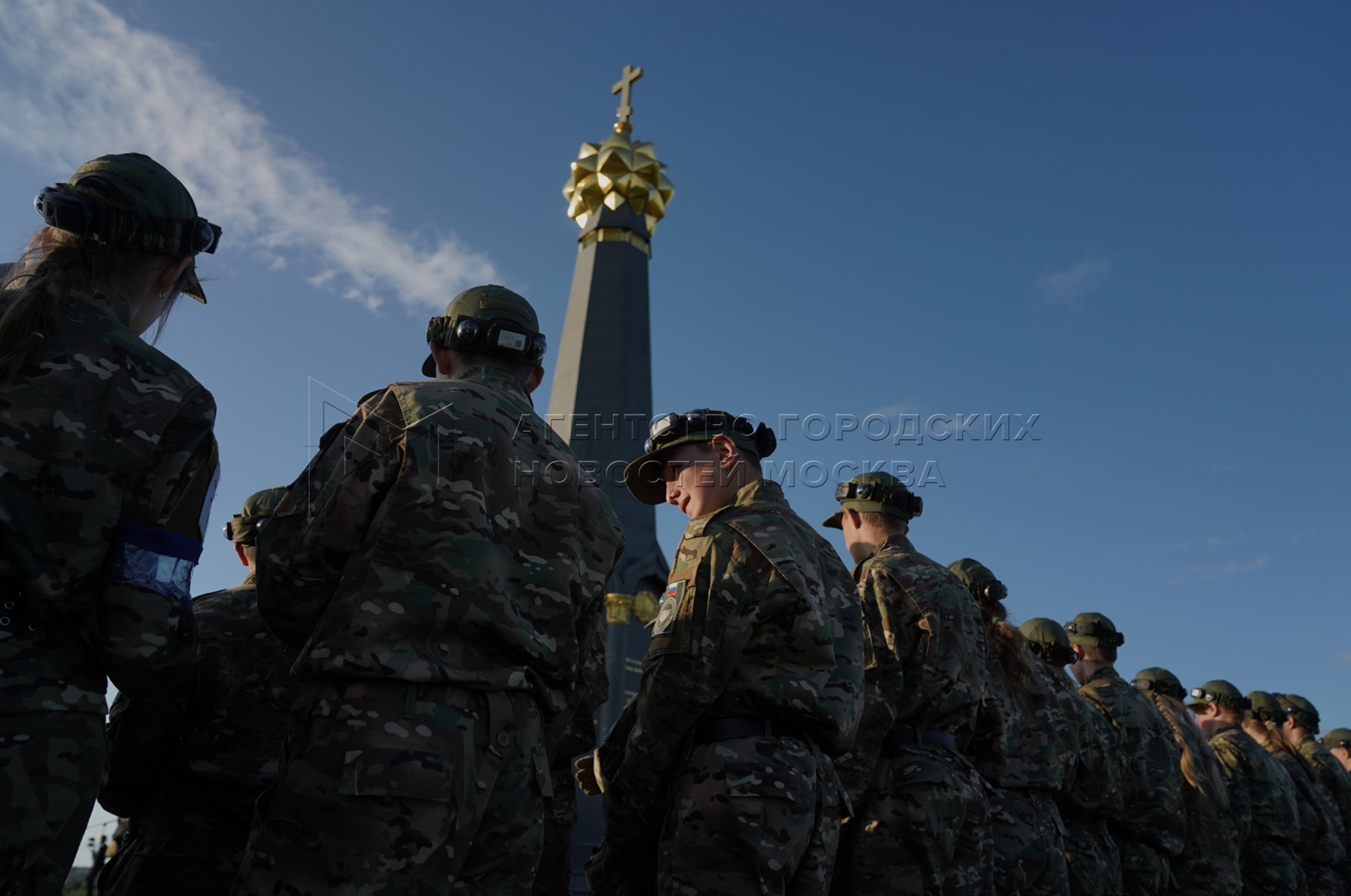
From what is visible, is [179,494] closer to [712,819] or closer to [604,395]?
[712,819]

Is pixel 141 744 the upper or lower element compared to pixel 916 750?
lower

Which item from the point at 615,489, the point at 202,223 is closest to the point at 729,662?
the point at 202,223

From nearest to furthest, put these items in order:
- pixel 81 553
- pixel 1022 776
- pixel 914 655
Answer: pixel 81 553, pixel 914 655, pixel 1022 776

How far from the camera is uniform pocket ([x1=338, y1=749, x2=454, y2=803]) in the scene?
7.81ft

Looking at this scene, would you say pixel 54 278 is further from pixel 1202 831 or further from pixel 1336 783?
pixel 1336 783

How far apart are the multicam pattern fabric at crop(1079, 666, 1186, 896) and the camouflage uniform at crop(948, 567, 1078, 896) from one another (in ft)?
5.77

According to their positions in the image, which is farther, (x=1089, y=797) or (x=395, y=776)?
(x=1089, y=797)

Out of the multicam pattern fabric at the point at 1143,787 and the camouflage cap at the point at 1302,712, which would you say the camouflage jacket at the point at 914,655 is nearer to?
the multicam pattern fabric at the point at 1143,787

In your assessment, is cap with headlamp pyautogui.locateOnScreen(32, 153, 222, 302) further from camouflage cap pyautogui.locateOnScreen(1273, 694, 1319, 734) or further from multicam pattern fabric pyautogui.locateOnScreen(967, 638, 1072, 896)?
camouflage cap pyautogui.locateOnScreen(1273, 694, 1319, 734)

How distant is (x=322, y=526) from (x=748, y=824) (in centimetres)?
169

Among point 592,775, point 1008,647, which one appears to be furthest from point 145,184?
point 1008,647

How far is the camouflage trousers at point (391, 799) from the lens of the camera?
238 cm

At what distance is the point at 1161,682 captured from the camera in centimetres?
985

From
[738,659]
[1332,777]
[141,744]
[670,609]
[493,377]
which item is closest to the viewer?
[493,377]
